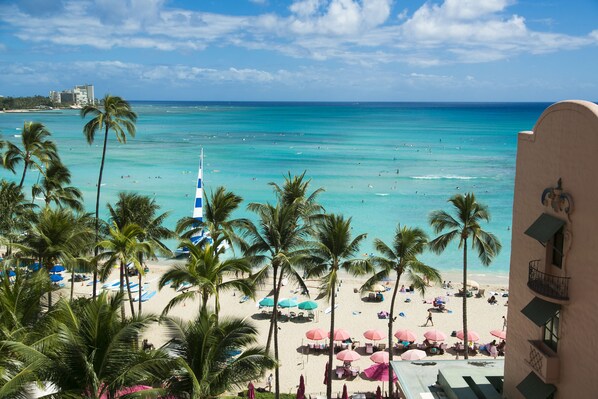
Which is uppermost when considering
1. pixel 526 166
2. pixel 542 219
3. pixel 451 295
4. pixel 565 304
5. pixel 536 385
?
pixel 526 166

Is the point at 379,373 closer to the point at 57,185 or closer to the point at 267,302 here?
the point at 267,302

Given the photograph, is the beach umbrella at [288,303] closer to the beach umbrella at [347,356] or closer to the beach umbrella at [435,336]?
the beach umbrella at [347,356]

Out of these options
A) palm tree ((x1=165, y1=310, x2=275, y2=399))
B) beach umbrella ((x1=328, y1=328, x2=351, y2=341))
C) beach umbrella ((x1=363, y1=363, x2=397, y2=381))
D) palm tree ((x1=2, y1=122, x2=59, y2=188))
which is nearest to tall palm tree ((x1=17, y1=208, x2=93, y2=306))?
palm tree ((x1=165, y1=310, x2=275, y2=399))

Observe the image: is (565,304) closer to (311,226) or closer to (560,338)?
(560,338)

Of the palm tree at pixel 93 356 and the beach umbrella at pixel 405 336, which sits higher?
the palm tree at pixel 93 356

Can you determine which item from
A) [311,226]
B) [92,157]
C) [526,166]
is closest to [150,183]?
[92,157]

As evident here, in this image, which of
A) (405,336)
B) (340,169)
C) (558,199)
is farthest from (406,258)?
(340,169)

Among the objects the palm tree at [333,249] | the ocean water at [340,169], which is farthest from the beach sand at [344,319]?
the ocean water at [340,169]
